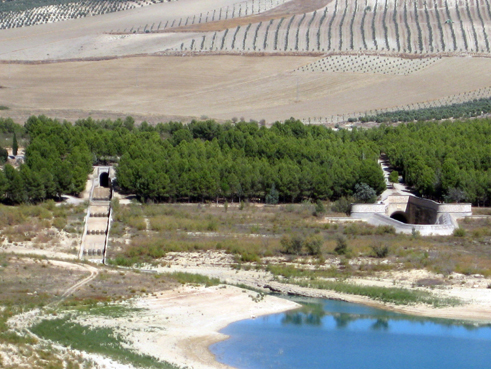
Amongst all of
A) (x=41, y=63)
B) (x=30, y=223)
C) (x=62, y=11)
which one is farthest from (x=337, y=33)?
(x=30, y=223)

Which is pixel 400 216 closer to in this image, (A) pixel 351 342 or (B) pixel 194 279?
(B) pixel 194 279

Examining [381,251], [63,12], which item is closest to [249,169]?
[381,251]

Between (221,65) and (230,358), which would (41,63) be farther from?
(230,358)

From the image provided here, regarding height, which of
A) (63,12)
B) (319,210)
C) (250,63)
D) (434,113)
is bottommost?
(319,210)

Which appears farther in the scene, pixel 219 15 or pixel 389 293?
pixel 219 15

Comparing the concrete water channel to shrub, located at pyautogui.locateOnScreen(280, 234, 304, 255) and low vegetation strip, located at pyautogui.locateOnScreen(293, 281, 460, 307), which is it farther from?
low vegetation strip, located at pyautogui.locateOnScreen(293, 281, 460, 307)

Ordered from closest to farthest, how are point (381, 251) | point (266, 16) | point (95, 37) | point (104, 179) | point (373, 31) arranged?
point (381, 251), point (104, 179), point (373, 31), point (95, 37), point (266, 16)
